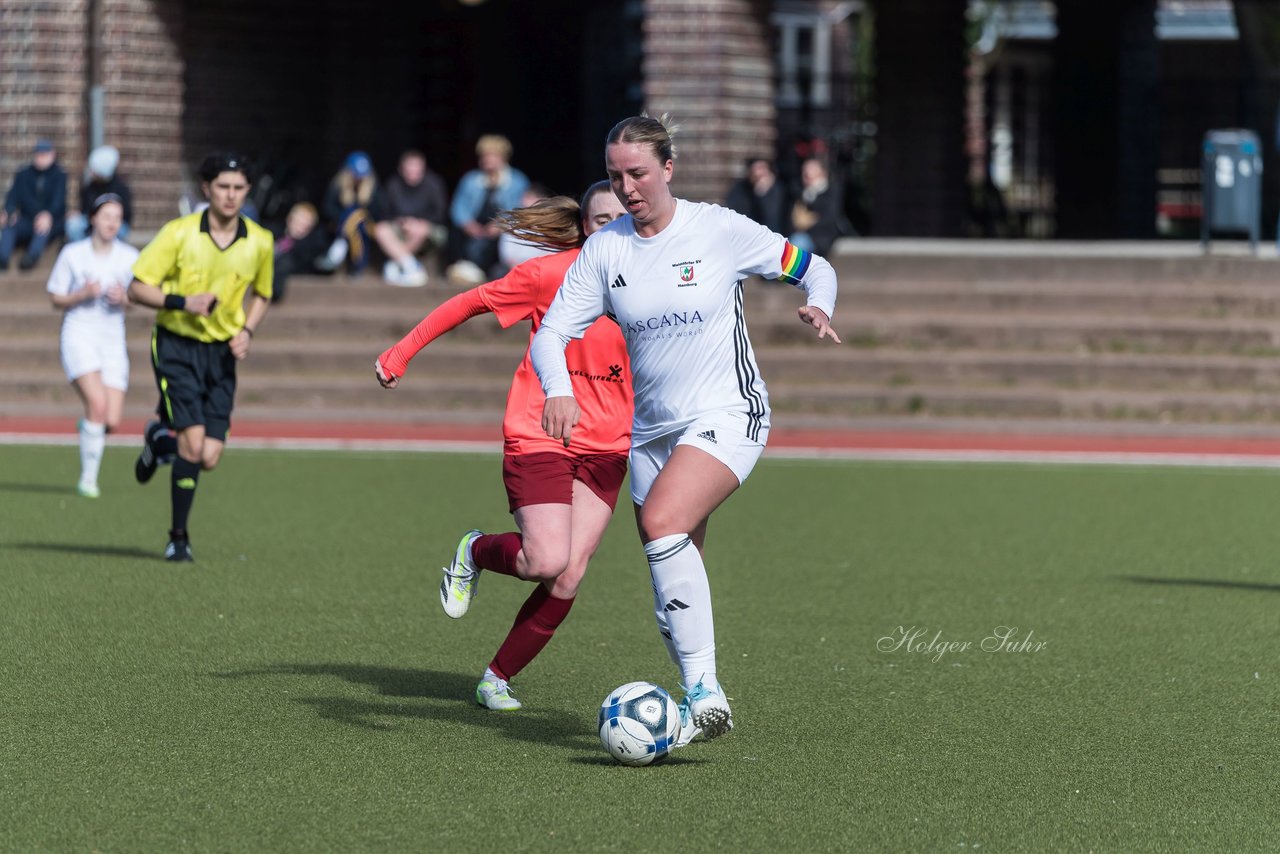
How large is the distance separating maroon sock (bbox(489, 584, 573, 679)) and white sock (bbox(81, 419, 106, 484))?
22.7 ft

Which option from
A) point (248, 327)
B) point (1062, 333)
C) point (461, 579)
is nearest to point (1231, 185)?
point (1062, 333)

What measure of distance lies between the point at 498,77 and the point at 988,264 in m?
11.8

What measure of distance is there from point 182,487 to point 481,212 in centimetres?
1062

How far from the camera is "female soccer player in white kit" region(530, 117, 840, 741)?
6.66 metres

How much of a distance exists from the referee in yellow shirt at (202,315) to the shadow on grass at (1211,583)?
4.77 meters

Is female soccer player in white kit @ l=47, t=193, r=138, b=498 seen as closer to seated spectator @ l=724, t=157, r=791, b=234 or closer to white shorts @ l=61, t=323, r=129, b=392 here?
white shorts @ l=61, t=323, r=129, b=392

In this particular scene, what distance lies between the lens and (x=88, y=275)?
1338 centimetres

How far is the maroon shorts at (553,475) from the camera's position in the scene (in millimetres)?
7219

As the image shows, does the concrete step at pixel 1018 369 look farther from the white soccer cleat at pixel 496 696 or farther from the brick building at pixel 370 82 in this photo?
the white soccer cleat at pixel 496 696

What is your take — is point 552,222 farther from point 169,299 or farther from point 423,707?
point 169,299

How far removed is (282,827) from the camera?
5844 mm

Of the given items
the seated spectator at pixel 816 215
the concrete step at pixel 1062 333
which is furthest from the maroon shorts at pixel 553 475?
the seated spectator at pixel 816 215

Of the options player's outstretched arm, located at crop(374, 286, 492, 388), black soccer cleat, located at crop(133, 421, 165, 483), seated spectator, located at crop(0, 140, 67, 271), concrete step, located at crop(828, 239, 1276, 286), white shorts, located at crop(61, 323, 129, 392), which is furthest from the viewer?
seated spectator, located at crop(0, 140, 67, 271)

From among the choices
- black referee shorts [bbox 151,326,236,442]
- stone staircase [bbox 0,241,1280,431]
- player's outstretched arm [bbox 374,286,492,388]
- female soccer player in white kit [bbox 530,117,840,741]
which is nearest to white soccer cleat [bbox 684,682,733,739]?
female soccer player in white kit [bbox 530,117,840,741]
